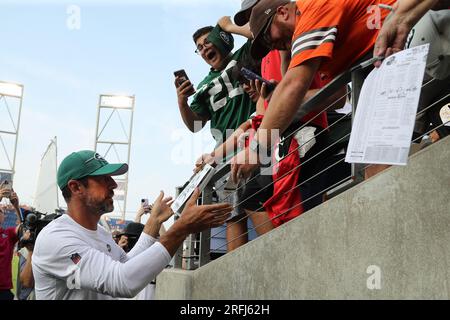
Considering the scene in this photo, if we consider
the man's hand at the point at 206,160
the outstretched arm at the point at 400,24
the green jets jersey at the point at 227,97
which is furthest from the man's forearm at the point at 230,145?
the outstretched arm at the point at 400,24

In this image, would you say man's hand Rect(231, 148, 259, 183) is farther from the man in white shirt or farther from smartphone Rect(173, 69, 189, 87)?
smartphone Rect(173, 69, 189, 87)

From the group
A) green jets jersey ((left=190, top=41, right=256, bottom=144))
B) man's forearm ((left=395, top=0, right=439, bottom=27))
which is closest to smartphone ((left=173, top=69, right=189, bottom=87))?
green jets jersey ((left=190, top=41, right=256, bottom=144))

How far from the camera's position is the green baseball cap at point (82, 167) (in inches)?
120

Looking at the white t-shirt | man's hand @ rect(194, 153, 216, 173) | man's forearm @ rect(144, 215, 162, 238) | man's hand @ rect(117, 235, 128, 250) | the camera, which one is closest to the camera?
the white t-shirt

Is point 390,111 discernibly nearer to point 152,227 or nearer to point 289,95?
point 289,95

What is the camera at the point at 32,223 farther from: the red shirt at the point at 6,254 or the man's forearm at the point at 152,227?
the man's forearm at the point at 152,227

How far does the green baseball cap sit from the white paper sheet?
5.24ft

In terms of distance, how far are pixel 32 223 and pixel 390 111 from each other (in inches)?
213

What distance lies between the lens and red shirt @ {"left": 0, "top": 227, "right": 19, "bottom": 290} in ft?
22.1

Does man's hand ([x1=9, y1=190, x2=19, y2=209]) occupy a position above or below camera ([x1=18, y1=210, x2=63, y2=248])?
above

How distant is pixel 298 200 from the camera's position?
11.4 feet

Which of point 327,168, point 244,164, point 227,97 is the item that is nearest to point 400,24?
point 327,168

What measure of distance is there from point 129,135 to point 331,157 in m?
30.5

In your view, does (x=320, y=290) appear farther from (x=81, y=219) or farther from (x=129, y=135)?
(x=129, y=135)
